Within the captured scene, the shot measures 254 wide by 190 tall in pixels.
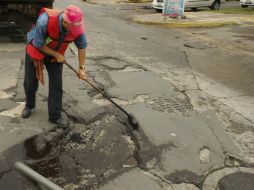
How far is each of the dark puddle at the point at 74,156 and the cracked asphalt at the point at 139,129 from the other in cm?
1

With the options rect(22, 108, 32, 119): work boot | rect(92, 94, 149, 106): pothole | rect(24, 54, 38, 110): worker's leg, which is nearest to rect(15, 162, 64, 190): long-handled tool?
rect(24, 54, 38, 110): worker's leg

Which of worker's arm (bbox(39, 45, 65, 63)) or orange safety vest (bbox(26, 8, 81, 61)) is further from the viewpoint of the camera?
worker's arm (bbox(39, 45, 65, 63))

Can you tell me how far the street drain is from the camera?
5.62 meters

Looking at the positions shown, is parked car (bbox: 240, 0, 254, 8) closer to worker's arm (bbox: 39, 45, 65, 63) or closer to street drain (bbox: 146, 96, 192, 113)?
street drain (bbox: 146, 96, 192, 113)

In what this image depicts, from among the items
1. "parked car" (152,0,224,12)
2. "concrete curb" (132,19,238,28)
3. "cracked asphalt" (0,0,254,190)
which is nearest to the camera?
"cracked asphalt" (0,0,254,190)

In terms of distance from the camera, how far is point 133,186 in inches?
145

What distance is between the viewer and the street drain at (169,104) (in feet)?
18.4

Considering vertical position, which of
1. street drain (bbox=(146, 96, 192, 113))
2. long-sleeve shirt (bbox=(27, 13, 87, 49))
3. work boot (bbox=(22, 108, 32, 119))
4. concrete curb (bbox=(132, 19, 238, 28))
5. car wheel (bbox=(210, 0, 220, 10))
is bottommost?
street drain (bbox=(146, 96, 192, 113))

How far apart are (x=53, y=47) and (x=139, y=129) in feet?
4.89

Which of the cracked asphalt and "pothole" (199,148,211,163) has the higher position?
the cracked asphalt

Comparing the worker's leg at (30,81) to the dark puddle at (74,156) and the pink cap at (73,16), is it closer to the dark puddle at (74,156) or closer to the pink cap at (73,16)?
the dark puddle at (74,156)

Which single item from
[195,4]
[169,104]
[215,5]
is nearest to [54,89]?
[169,104]

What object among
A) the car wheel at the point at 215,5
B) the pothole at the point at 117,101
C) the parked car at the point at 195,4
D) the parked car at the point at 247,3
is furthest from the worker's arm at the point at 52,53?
the parked car at the point at 247,3

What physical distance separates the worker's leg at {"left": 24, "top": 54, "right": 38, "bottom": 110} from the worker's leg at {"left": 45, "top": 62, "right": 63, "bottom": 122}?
0.23m
